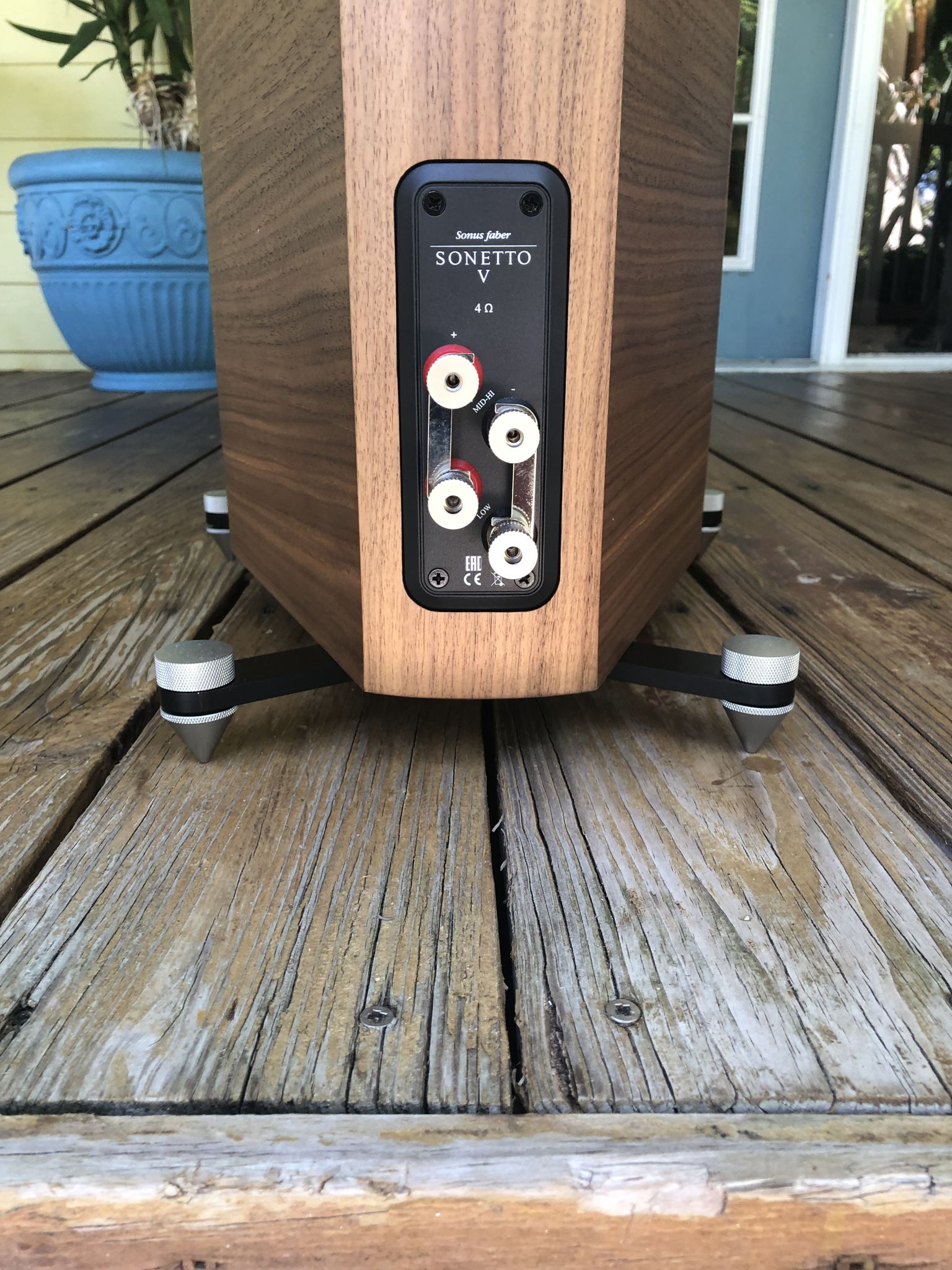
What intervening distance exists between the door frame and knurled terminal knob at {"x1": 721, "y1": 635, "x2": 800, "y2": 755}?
2647 mm

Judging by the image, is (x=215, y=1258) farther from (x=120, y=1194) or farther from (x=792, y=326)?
(x=792, y=326)

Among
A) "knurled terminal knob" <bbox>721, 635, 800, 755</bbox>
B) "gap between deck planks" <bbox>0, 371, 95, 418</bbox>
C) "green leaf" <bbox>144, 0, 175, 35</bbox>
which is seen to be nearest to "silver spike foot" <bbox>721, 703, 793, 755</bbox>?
"knurled terminal knob" <bbox>721, 635, 800, 755</bbox>

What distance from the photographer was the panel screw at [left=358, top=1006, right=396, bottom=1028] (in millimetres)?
374

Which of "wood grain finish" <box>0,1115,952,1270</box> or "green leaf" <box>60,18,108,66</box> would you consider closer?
"wood grain finish" <box>0,1115,952,1270</box>

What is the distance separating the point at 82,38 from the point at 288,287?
2.08 meters

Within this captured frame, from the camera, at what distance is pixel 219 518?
3.04ft

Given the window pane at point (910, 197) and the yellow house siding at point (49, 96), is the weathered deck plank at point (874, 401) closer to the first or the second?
the window pane at point (910, 197)

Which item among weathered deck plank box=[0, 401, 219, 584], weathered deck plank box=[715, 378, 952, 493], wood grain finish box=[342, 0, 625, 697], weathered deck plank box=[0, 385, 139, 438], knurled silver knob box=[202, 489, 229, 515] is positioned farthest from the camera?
weathered deck plank box=[0, 385, 139, 438]

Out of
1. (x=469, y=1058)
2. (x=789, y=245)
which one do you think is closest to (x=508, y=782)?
(x=469, y=1058)

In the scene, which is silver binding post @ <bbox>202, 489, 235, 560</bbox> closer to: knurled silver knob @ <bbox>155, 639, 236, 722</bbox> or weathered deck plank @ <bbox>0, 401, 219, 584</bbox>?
weathered deck plank @ <bbox>0, 401, 219, 584</bbox>

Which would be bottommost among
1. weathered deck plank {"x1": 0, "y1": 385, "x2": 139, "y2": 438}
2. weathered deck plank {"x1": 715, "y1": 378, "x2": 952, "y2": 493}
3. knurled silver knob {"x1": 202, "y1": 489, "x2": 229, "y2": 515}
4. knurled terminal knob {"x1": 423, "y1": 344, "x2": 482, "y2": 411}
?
weathered deck plank {"x1": 0, "y1": 385, "x2": 139, "y2": 438}

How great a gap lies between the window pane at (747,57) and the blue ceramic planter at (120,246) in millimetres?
1469

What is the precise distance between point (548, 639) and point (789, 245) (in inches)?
108

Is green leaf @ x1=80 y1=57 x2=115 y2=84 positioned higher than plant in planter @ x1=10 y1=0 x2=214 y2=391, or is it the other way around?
green leaf @ x1=80 y1=57 x2=115 y2=84
